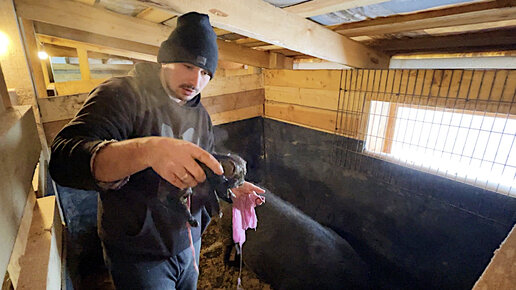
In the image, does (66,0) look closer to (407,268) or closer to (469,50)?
(469,50)

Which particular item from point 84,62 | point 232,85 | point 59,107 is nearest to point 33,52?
point 59,107

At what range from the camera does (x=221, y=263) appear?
6.91ft

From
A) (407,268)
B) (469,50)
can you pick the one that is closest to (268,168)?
(407,268)

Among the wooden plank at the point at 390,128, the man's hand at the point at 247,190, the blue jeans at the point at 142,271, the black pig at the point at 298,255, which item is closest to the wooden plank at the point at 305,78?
the wooden plank at the point at 390,128

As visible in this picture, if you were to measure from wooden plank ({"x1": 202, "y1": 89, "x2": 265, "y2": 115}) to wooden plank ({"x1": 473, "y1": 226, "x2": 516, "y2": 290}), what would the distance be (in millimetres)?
2309

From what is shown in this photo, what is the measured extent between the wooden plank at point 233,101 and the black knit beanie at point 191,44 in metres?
1.61

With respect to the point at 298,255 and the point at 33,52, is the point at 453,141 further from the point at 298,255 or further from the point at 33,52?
the point at 33,52

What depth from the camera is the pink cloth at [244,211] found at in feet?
3.70

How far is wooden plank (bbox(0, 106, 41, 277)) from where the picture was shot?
397 millimetres

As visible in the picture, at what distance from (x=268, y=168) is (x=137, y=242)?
7.77 ft

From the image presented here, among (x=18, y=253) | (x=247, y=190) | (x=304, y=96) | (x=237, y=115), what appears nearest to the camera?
(x=18, y=253)

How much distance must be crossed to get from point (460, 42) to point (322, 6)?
1048 millimetres

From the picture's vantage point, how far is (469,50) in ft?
5.49

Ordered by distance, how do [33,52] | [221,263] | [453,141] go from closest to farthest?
[453,141] < [33,52] < [221,263]
